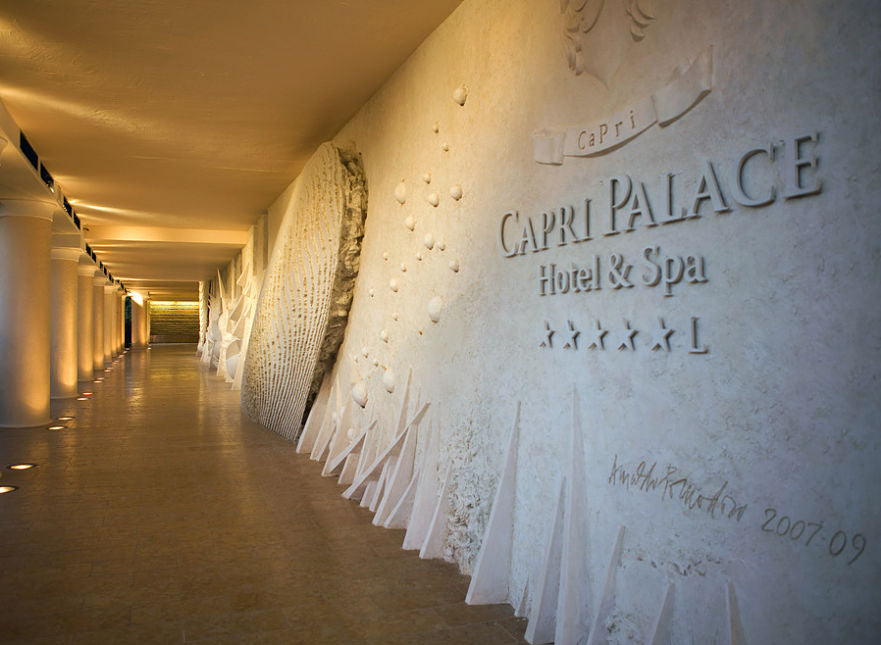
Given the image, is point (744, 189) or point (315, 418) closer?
point (744, 189)

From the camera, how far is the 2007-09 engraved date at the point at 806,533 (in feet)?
4.90

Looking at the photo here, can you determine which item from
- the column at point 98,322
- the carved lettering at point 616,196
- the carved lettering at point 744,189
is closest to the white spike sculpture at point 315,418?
the carved lettering at point 616,196

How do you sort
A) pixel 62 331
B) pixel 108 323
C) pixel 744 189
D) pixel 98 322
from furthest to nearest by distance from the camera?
pixel 108 323
pixel 98 322
pixel 62 331
pixel 744 189

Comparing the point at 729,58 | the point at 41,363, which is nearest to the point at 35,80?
the point at 41,363

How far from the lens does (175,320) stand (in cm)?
3853

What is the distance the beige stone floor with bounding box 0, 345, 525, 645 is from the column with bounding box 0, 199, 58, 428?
1.65 meters

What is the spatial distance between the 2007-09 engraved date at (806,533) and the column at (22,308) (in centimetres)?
755

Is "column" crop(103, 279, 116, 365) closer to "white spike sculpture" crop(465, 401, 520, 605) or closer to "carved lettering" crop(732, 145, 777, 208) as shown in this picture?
Result: "white spike sculpture" crop(465, 401, 520, 605)

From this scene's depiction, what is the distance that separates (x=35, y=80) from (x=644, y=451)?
4.61 metres

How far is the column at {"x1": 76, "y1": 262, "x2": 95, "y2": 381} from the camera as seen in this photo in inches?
473

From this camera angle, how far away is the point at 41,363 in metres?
7.33

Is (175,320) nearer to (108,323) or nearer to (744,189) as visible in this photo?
(108,323)

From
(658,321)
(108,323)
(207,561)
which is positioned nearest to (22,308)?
(207,561)

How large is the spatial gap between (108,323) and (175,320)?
2059 centimetres
